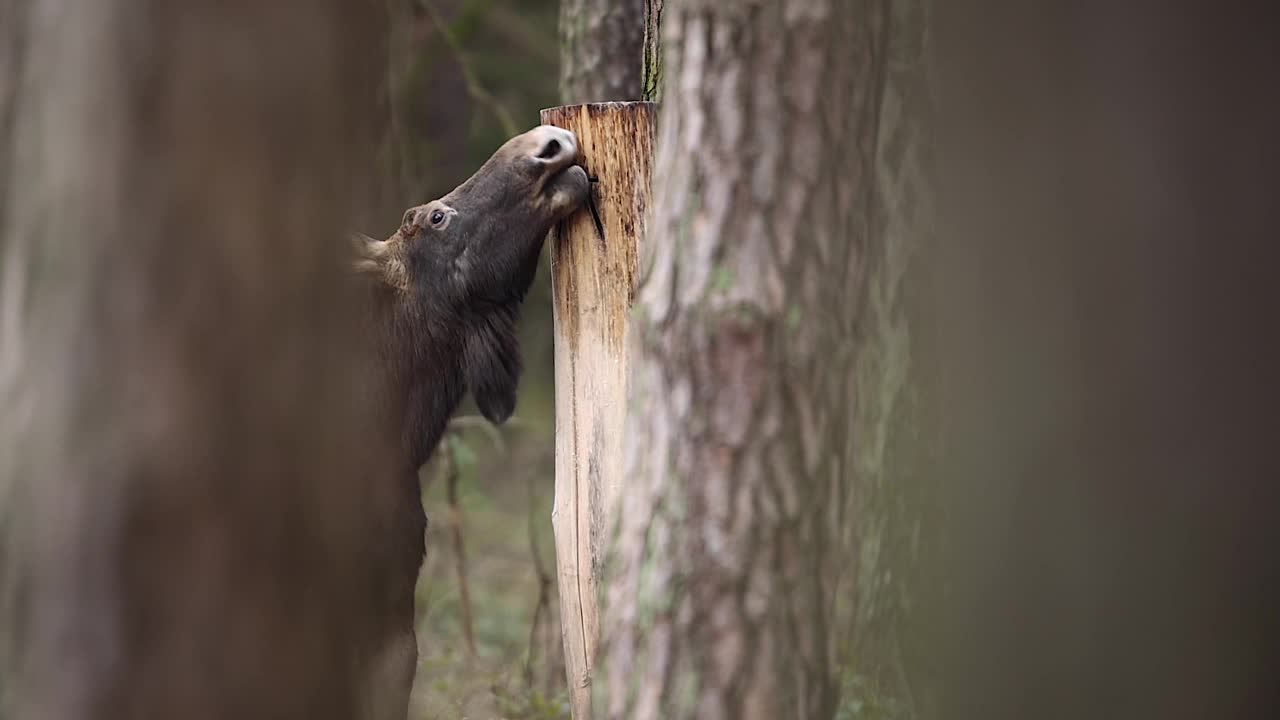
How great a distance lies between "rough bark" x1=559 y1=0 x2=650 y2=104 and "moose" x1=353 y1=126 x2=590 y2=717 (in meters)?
1.40

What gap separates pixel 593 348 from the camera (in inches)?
159

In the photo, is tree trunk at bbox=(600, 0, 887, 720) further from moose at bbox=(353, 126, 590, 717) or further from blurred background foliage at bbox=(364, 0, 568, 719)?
blurred background foliage at bbox=(364, 0, 568, 719)

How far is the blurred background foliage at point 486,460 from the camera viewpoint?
6695 mm

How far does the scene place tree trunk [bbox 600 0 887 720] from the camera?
2.88m

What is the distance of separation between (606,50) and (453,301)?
183cm

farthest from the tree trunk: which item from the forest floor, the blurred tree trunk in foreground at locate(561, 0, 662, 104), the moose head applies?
the blurred tree trunk in foreground at locate(561, 0, 662, 104)

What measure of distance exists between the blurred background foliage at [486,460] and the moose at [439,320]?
0.46 metres

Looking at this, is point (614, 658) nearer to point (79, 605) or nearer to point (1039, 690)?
point (1039, 690)

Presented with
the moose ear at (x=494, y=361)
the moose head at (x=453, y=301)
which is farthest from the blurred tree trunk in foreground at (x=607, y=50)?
the moose ear at (x=494, y=361)

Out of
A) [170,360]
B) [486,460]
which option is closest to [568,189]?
[170,360]

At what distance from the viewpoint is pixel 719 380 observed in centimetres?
290

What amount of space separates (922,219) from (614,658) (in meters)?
2.02

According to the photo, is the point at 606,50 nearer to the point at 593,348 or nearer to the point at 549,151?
the point at 549,151

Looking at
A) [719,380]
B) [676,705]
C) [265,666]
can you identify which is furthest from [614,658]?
[265,666]
